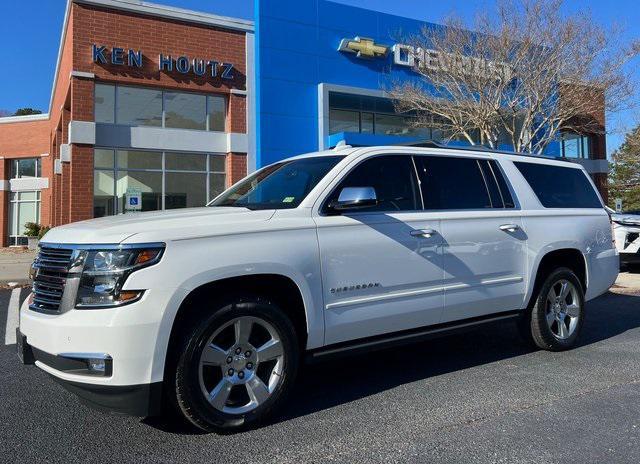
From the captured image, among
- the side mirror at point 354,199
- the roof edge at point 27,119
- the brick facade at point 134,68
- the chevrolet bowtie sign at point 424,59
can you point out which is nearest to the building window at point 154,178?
the brick facade at point 134,68

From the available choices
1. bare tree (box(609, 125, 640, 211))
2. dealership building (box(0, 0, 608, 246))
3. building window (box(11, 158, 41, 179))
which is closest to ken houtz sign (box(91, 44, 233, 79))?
dealership building (box(0, 0, 608, 246))

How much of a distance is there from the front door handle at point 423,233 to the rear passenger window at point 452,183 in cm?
23

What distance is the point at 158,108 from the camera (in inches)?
715

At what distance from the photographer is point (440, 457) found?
3236 millimetres

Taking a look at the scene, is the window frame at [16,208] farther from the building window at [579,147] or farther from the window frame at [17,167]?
the building window at [579,147]

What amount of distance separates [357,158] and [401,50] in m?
17.7

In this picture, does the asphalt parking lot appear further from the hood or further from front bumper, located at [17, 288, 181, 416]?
the hood

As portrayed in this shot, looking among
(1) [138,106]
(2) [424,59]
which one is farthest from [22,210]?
Answer: (2) [424,59]

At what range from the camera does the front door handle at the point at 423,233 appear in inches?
173

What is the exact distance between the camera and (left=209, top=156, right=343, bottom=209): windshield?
4.22 meters

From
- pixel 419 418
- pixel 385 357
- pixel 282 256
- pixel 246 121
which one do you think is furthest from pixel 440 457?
pixel 246 121

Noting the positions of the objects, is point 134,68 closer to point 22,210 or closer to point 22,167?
point 22,210

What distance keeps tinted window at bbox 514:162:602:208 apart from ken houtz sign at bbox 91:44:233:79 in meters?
14.6

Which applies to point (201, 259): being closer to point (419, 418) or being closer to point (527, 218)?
point (419, 418)
